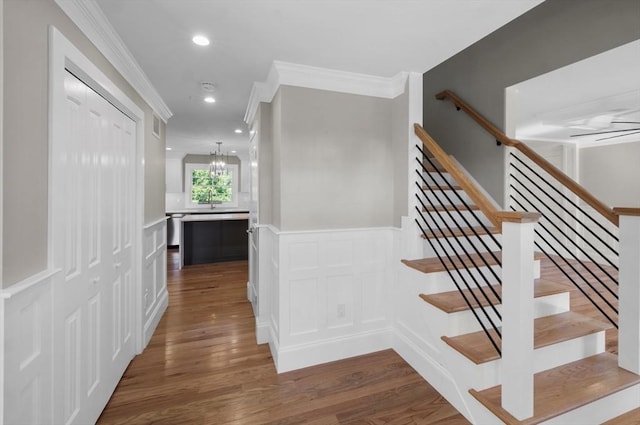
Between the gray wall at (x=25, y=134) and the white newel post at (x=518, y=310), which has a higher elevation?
the gray wall at (x=25, y=134)

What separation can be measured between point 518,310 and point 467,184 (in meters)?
0.71

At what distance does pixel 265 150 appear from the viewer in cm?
281

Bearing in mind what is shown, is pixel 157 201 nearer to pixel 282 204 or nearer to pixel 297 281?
pixel 282 204

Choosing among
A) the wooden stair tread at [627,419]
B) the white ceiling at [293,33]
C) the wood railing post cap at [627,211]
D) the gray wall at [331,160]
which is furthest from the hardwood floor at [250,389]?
the white ceiling at [293,33]

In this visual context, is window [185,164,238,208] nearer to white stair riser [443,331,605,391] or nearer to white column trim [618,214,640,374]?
white stair riser [443,331,605,391]

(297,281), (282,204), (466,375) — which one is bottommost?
(466,375)

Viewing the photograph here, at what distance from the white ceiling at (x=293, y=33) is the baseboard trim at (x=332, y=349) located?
222 centimetres

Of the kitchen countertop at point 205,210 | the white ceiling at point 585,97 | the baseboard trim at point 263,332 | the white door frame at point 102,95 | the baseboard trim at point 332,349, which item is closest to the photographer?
the white door frame at point 102,95

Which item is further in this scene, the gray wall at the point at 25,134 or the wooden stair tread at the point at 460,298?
the wooden stair tread at the point at 460,298

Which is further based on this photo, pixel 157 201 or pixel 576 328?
pixel 157 201

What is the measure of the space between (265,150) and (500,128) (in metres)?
2.21

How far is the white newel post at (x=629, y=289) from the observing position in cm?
167

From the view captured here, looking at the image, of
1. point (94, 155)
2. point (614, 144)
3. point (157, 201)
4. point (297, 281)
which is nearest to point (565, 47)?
point (297, 281)

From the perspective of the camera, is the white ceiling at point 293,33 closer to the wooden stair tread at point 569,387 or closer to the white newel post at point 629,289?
the white newel post at point 629,289
